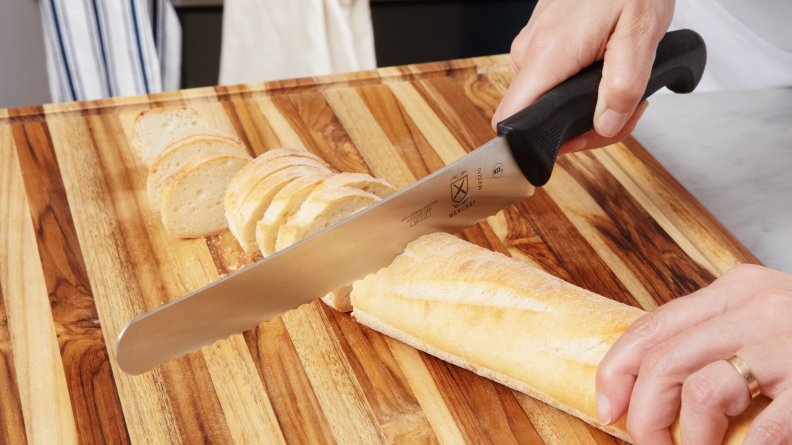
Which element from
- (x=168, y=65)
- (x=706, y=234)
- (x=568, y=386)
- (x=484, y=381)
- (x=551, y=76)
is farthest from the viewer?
(x=168, y=65)

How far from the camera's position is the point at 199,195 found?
70.0 inches

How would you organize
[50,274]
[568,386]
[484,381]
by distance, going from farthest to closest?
[50,274] → [484,381] → [568,386]

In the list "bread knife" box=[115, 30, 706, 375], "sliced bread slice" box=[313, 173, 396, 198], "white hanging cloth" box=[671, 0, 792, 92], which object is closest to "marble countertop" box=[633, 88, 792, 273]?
"white hanging cloth" box=[671, 0, 792, 92]

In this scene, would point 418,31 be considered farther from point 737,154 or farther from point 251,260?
point 251,260

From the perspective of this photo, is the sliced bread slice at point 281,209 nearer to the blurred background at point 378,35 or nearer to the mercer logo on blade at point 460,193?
the mercer logo on blade at point 460,193

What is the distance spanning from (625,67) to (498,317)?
63cm

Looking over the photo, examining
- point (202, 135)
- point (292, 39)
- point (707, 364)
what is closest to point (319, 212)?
point (202, 135)

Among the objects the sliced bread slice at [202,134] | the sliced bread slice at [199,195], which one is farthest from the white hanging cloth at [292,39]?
the sliced bread slice at [199,195]

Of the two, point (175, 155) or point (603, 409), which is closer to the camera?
point (603, 409)

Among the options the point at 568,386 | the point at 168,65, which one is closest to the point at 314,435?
the point at 568,386

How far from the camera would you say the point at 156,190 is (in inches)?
72.6

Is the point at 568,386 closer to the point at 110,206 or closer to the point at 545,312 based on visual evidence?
the point at 545,312

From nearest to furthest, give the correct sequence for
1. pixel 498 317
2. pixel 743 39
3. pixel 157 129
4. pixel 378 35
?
pixel 498 317 → pixel 157 129 → pixel 743 39 → pixel 378 35

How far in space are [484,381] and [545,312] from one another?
0.73ft
